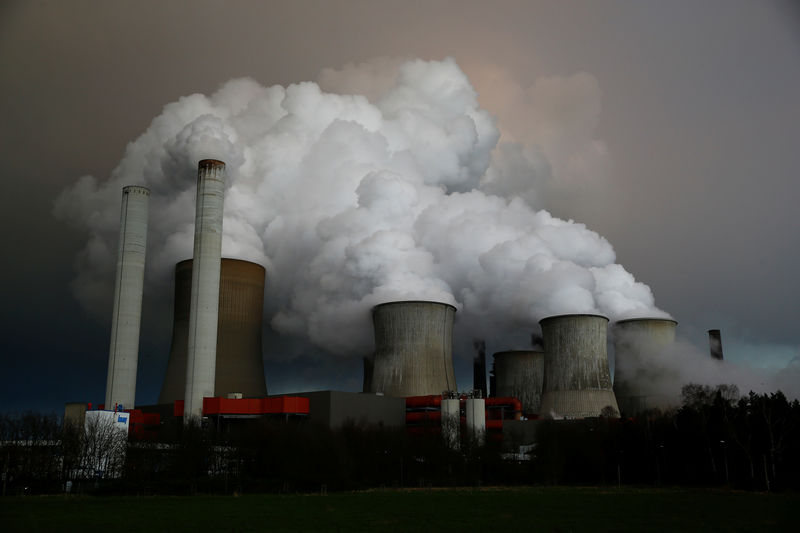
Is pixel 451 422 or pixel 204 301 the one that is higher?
pixel 204 301

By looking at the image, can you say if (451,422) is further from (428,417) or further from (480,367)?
(480,367)

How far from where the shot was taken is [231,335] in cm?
3703

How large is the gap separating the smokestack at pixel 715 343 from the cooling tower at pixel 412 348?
1841 cm

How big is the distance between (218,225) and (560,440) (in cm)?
1844

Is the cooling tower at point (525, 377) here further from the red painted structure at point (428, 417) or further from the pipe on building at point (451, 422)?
the pipe on building at point (451, 422)

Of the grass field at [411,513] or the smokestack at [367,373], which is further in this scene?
the smokestack at [367,373]

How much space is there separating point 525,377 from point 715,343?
11.9 m

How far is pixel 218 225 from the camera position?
36.0 metres

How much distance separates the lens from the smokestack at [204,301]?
3434cm

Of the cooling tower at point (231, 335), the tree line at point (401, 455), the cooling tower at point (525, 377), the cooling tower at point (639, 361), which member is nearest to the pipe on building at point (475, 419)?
the tree line at point (401, 455)

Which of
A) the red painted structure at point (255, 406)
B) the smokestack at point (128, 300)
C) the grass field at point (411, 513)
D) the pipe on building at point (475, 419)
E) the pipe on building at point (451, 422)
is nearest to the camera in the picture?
the grass field at point (411, 513)

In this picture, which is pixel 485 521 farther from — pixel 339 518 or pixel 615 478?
pixel 615 478

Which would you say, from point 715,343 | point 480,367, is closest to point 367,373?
point 480,367

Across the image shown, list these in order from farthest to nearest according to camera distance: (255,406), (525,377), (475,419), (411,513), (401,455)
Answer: (525,377)
(475,419)
(255,406)
(401,455)
(411,513)
